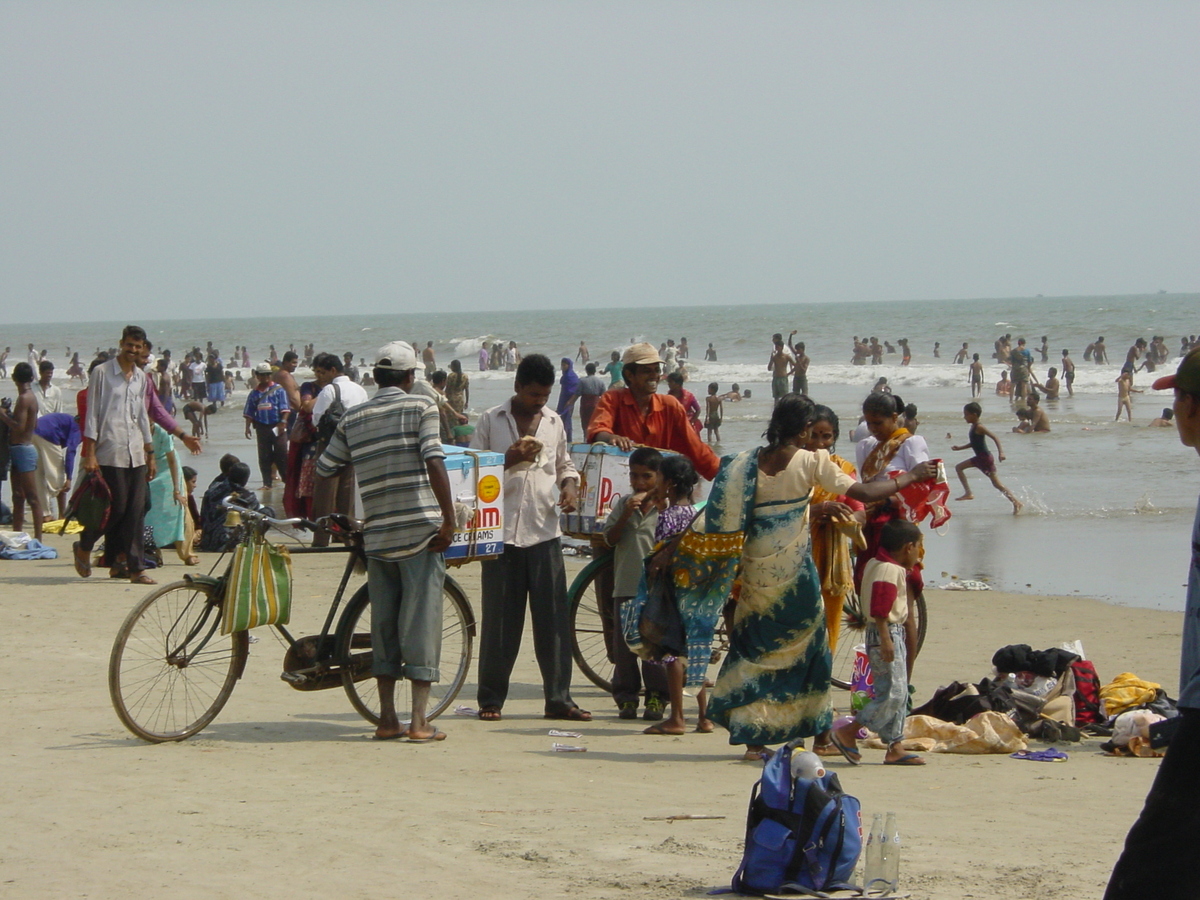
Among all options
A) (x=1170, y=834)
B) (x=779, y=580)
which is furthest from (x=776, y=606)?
(x=1170, y=834)

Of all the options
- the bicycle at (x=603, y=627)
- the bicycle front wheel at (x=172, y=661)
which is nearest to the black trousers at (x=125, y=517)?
the bicycle at (x=603, y=627)

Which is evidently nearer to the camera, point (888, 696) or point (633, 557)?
point (888, 696)

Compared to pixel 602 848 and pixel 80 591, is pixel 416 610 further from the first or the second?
pixel 80 591

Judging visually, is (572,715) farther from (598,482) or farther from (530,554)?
(598,482)

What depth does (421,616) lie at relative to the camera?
6.20m

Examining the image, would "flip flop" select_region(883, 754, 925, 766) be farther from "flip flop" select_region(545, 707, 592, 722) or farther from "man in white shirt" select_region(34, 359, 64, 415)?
"man in white shirt" select_region(34, 359, 64, 415)

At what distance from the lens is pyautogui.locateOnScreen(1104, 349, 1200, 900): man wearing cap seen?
296 cm

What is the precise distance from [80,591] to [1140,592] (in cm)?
791

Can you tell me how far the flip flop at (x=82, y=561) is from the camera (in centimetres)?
1060

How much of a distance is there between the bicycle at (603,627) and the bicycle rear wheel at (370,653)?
2.41 feet

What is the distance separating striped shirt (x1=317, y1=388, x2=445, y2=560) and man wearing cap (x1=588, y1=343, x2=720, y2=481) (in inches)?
52.9

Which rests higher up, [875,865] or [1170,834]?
[1170,834]

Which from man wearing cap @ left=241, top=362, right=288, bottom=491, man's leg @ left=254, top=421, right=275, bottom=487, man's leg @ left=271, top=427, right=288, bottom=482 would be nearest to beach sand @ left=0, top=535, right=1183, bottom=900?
man wearing cap @ left=241, top=362, right=288, bottom=491

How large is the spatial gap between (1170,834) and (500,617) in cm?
439
